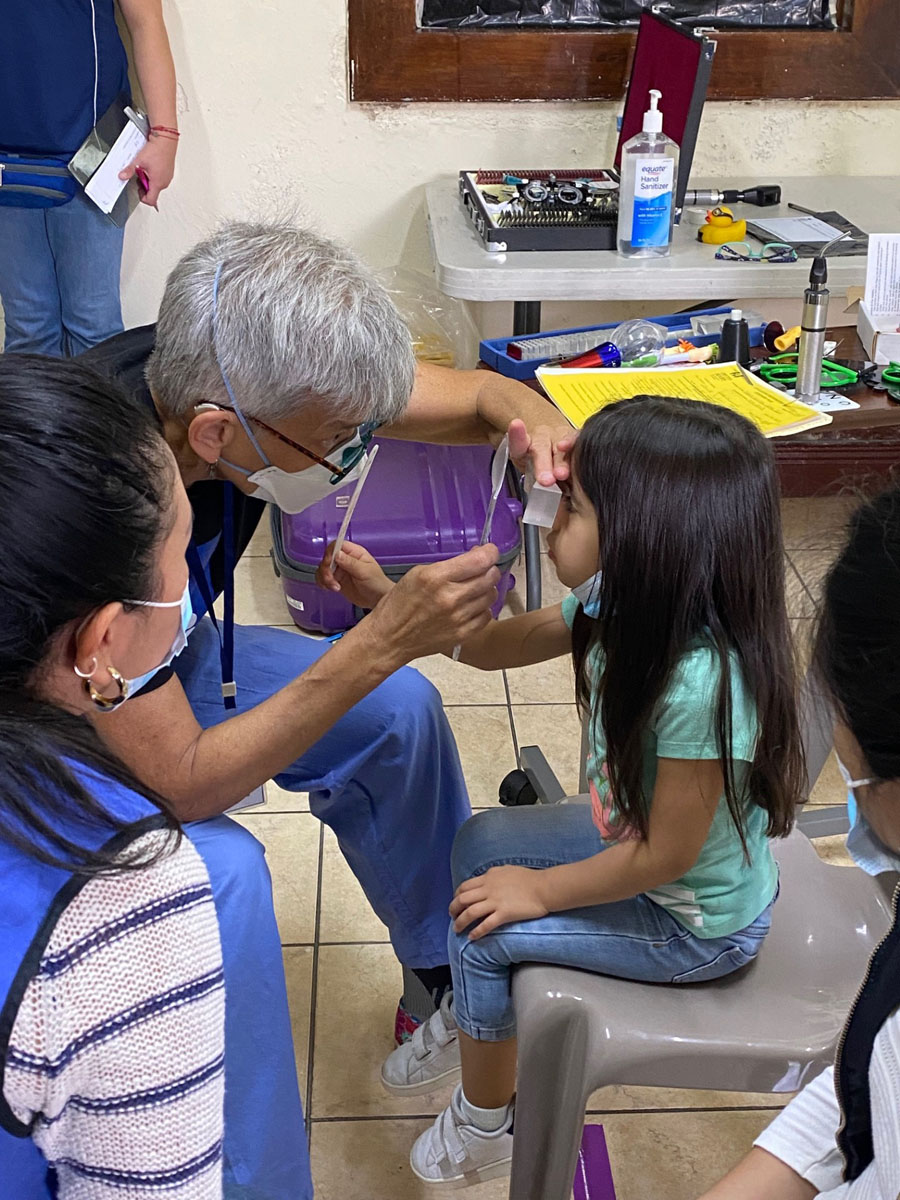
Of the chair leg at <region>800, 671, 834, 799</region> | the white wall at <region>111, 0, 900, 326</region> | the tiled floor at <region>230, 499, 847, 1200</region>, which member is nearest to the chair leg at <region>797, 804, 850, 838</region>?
the tiled floor at <region>230, 499, 847, 1200</region>

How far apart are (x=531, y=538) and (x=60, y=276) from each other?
52.1 inches

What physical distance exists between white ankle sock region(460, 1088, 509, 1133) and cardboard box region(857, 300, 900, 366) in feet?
4.09

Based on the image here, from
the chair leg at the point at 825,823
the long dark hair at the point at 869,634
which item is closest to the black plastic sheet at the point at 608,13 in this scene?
the chair leg at the point at 825,823

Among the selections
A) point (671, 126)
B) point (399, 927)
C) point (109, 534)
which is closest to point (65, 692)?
point (109, 534)

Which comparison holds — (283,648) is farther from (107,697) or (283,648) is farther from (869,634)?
(869,634)

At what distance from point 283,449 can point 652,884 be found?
24.9 inches

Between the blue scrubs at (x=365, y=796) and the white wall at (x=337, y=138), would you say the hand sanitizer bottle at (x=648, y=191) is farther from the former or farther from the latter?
the blue scrubs at (x=365, y=796)

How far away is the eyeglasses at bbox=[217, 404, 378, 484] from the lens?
4.31 feet

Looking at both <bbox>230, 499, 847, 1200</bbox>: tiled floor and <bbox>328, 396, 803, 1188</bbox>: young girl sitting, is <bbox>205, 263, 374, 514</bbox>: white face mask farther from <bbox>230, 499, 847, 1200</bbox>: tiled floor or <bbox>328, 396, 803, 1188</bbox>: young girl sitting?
<bbox>230, 499, 847, 1200</bbox>: tiled floor

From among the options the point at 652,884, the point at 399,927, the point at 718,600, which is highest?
the point at 718,600

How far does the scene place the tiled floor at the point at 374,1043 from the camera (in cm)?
148

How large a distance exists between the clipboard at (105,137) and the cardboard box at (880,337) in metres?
1.73

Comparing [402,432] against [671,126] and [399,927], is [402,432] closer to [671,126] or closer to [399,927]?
[399,927]

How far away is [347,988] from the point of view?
1757 mm
